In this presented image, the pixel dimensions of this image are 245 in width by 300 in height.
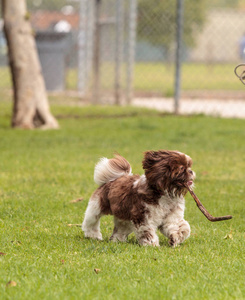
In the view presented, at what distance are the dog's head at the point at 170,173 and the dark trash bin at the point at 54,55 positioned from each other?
44.9ft

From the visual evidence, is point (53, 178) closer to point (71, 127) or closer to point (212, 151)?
point (212, 151)

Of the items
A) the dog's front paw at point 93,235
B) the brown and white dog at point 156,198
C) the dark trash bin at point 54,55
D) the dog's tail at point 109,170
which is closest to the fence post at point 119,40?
the dark trash bin at point 54,55

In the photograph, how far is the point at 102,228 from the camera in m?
5.13

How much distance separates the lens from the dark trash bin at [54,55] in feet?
58.2

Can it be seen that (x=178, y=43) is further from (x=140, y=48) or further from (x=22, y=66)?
(x=140, y=48)

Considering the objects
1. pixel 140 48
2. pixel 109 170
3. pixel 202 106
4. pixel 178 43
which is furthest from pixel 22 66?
pixel 109 170

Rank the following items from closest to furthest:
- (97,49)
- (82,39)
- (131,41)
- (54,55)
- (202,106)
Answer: (131,41) < (97,49) < (202,106) < (82,39) < (54,55)

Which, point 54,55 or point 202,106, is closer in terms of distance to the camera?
point 202,106

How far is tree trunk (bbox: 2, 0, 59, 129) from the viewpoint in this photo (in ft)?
37.3

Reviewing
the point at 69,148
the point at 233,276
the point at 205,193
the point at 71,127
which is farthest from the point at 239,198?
the point at 71,127

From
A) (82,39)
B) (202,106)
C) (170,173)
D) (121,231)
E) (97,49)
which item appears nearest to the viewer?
(170,173)

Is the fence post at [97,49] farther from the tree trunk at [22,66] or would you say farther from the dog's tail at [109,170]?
the dog's tail at [109,170]

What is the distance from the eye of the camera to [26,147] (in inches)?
372

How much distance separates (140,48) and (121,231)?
13.0 meters
